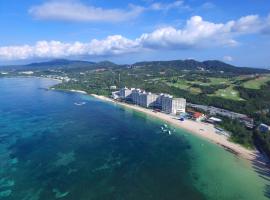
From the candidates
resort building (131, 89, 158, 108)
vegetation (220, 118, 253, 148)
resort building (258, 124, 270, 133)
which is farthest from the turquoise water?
resort building (131, 89, 158, 108)

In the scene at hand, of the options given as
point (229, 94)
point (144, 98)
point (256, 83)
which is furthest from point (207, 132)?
point (256, 83)

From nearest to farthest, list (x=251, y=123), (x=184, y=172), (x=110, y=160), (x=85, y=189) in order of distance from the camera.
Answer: (x=85, y=189) → (x=184, y=172) → (x=110, y=160) → (x=251, y=123)

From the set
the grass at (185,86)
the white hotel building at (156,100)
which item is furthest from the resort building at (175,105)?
the grass at (185,86)

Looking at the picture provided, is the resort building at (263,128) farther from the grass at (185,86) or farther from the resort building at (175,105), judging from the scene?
the grass at (185,86)

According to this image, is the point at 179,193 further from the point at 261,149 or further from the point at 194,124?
the point at 194,124

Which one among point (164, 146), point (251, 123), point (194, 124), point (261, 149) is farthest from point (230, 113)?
point (164, 146)

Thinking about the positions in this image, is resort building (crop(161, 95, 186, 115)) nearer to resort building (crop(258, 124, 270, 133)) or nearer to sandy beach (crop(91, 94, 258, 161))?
sandy beach (crop(91, 94, 258, 161))

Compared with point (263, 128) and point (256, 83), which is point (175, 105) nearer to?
point (263, 128)
